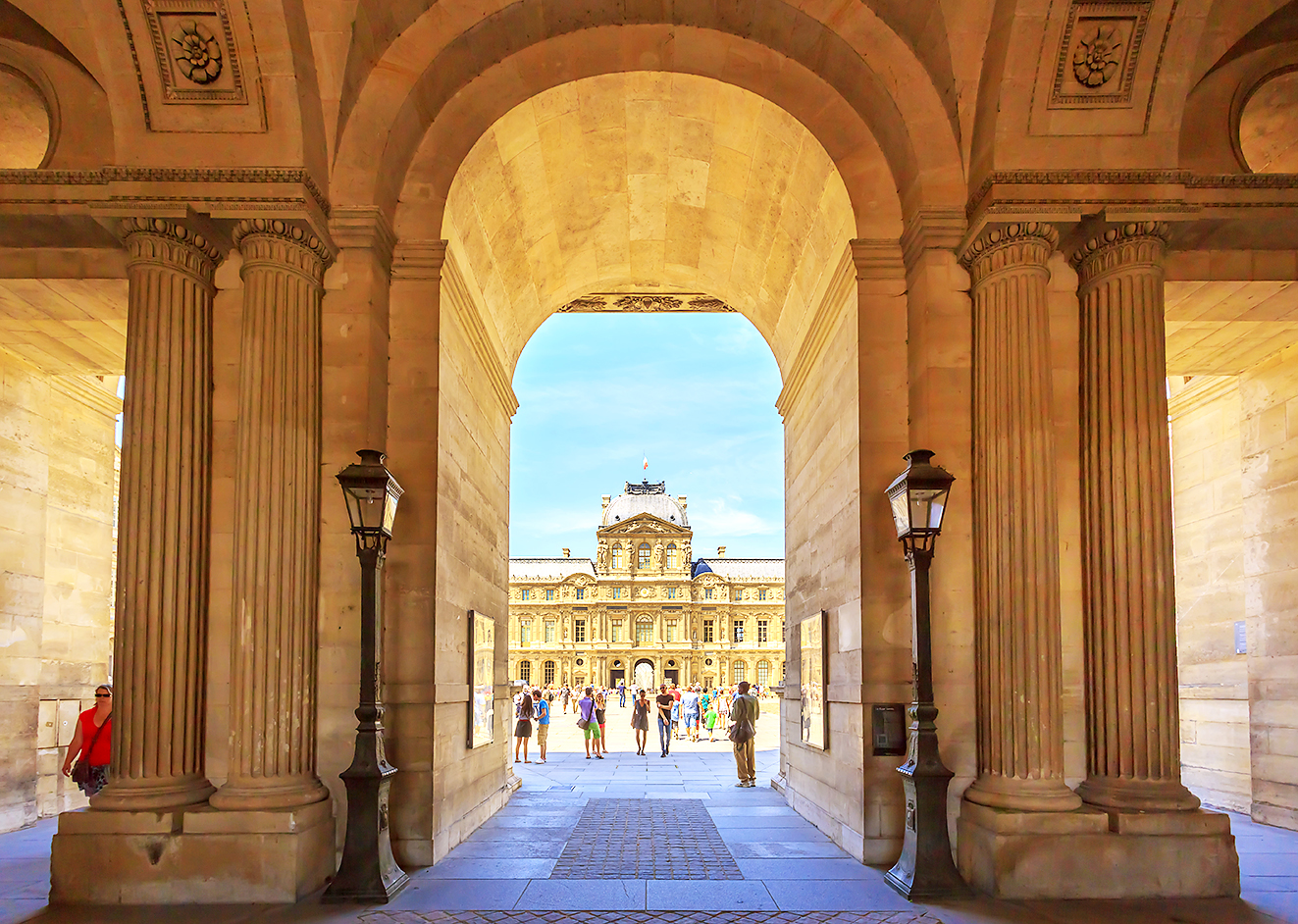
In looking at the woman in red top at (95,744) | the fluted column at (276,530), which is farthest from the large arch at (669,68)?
the woman in red top at (95,744)

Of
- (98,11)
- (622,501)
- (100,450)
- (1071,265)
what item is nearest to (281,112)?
(98,11)

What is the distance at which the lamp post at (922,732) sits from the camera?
326 inches

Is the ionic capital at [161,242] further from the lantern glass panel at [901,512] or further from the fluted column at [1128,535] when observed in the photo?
the fluted column at [1128,535]

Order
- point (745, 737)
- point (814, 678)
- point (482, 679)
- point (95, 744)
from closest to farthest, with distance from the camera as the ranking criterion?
1. point (95, 744)
2. point (814, 678)
3. point (482, 679)
4. point (745, 737)

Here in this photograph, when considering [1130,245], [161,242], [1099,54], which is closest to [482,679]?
[161,242]

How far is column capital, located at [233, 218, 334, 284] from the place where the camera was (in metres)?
8.88

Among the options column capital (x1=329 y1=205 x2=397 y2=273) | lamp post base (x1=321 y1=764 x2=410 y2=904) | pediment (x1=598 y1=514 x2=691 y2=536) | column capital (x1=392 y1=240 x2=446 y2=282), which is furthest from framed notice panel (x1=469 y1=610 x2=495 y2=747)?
pediment (x1=598 y1=514 x2=691 y2=536)

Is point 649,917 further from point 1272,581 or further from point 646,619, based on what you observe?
point 646,619

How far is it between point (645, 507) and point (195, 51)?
10871 centimetres

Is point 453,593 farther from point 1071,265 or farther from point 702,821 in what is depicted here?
point 1071,265

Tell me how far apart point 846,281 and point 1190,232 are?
324 cm

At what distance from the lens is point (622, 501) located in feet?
391

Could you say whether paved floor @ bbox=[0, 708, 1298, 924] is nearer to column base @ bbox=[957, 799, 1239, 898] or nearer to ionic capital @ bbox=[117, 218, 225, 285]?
column base @ bbox=[957, 799, 1239, 898]

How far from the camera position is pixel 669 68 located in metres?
11.0
